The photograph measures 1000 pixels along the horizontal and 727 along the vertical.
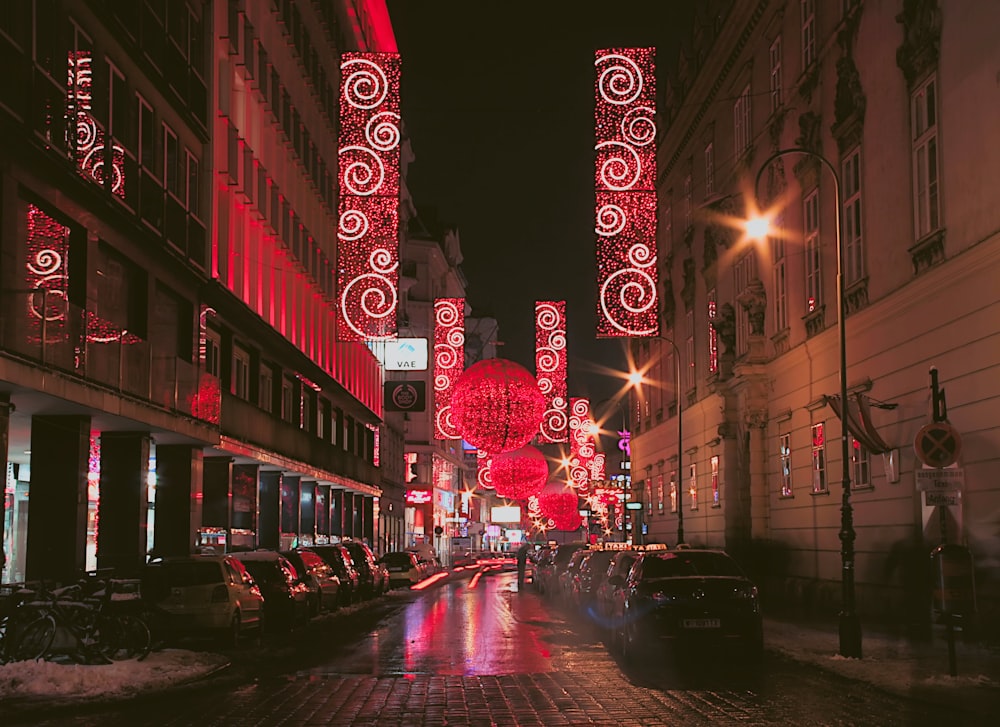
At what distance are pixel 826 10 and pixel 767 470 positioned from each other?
499 inches

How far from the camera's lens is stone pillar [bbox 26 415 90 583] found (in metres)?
24.4

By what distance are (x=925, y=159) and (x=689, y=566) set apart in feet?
Result: 28.1

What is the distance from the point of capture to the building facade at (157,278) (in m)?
21.7

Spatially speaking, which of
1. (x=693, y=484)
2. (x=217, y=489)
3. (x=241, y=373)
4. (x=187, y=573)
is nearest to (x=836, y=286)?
(x=187, y=573)

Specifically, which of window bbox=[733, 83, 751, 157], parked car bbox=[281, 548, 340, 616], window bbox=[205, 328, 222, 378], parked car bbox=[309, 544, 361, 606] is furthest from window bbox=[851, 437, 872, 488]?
window bbox=[205, 328, 222, 378]

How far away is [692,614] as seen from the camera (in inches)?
751

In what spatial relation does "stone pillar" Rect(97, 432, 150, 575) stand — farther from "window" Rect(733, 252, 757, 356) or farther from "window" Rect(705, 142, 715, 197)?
"window" Rect(705, 142, 715, 197)

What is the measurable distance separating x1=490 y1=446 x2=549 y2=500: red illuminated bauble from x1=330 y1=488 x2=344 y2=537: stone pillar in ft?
30.4

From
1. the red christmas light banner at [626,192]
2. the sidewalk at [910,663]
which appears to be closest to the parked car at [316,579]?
the red christmas light banner at [626,192]

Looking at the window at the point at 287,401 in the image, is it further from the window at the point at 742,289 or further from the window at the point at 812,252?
the window at the point at 812,252

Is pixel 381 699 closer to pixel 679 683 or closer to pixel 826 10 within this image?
pixel 679 683

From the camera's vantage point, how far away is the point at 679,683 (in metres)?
16.7

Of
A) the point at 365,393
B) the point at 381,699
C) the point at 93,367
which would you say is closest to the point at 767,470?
the point at 93,367

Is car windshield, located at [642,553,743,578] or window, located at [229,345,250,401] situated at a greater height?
window, located at [229,345,250,401]
